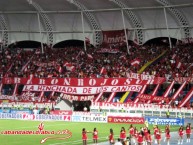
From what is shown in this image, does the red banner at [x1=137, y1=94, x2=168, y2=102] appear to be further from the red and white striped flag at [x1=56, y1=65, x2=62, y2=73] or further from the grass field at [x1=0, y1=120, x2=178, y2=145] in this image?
the red and white striped flag at [x1=56, y1=65, x2=62, y2=73]

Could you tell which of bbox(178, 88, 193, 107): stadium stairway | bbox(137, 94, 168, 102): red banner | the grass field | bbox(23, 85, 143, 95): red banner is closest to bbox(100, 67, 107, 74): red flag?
bbox(23, 85, 143, 95): red banner

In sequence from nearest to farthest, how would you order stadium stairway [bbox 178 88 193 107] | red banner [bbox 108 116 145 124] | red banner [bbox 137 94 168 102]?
red banner [bbox 108 116 145 124] < stadium stairway [bbox 178 88 193 107] < red banner [bbox 137 94 168 102]

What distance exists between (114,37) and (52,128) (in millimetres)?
32863

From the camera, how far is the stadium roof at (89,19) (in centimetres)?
7212

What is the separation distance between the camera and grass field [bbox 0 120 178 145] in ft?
130

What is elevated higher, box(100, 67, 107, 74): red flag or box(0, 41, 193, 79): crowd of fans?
box(0, 41, 193, 79): crowd of fans

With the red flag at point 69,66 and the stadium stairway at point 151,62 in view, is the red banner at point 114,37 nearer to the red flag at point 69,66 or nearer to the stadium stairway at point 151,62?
the stadium stairway at point 151,62

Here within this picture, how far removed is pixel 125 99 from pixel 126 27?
17.1m

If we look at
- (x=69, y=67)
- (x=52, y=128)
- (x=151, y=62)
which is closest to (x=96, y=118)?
(x=52, y=128)

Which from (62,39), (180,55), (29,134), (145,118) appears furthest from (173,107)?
(62,39)

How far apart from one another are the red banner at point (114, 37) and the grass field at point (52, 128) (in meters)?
27.3

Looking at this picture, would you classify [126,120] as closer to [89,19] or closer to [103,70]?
[103,70]

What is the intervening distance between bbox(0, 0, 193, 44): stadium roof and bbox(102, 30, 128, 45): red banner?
101 centimetres

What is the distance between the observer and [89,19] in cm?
7906
